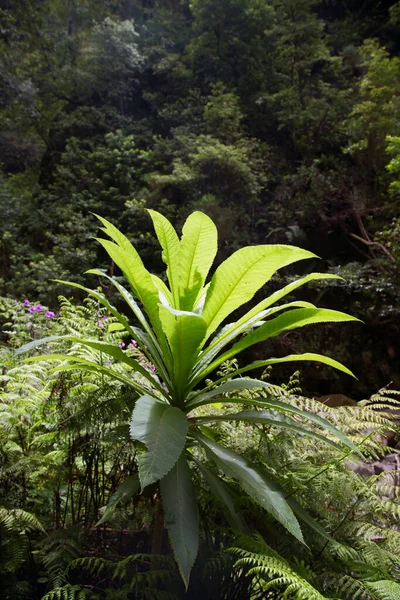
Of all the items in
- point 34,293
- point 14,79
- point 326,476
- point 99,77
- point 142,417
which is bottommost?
point 326,476

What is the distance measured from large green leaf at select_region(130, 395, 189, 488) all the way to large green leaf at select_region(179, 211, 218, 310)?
Answer: 0.33m

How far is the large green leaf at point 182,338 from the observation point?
99 centimetres

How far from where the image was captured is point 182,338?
103cm

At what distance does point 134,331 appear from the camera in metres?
1.20

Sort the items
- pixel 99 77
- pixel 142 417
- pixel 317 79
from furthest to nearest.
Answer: pixel 99 77 → pixel 317 79 → pixel 142 417

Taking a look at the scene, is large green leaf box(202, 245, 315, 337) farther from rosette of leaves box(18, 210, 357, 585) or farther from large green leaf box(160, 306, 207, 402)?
large green leaf box(160, 306, 207, 402)

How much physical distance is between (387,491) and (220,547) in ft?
1.74

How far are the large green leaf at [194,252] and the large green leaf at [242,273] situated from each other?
51mm

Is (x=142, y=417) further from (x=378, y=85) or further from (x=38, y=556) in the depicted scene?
(x=378, y=85)

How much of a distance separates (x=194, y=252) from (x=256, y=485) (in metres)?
0.60

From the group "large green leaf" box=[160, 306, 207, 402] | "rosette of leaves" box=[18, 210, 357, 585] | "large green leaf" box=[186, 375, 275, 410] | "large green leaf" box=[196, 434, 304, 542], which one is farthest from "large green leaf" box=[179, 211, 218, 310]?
"large green leaf" box=[196, 434, 304, 542]

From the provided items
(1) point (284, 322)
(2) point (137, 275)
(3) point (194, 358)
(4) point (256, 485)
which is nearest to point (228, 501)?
(4) point (256, 485)

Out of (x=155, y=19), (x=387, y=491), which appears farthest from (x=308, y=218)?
(x=155, y=19)

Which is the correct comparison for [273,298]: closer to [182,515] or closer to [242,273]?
[242,273]
